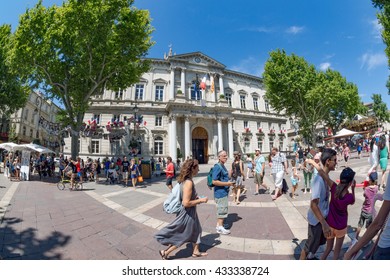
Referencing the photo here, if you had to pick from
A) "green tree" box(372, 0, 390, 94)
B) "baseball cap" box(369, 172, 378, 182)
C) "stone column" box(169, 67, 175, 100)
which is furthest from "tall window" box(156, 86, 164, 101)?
"baseball cap" box(369, 172, 378, 182)

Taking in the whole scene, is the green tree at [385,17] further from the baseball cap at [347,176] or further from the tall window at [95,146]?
the tall window at [95,146]

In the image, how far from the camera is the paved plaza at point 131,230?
3213 mm

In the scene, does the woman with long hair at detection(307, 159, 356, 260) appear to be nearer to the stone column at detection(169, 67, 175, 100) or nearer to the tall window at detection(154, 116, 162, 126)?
the tall window at detection(154, 116, 162, 126)

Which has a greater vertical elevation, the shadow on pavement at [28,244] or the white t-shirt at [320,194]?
the white t-shirt at [320,194]

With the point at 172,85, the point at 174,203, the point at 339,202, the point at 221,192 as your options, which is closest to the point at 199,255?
the point at 174,203

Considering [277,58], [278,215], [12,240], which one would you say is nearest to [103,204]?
[12,240]

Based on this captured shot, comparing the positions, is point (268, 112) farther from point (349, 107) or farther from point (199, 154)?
point (199, 154)

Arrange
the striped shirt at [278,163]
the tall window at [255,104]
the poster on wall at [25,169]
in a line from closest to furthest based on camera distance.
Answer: the striped shirt at [278,163] → the poster on wall at [25,169] → the tall window at [255,104]

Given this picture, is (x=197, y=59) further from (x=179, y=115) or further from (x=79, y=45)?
(x=79, y=45)

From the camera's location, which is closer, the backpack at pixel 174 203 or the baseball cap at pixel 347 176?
the baseball cap at pixel 347 176

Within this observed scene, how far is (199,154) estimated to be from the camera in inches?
1199

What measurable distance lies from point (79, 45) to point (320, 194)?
16.0m

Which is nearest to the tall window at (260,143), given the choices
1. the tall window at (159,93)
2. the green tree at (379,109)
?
the green tree at (379,109)
